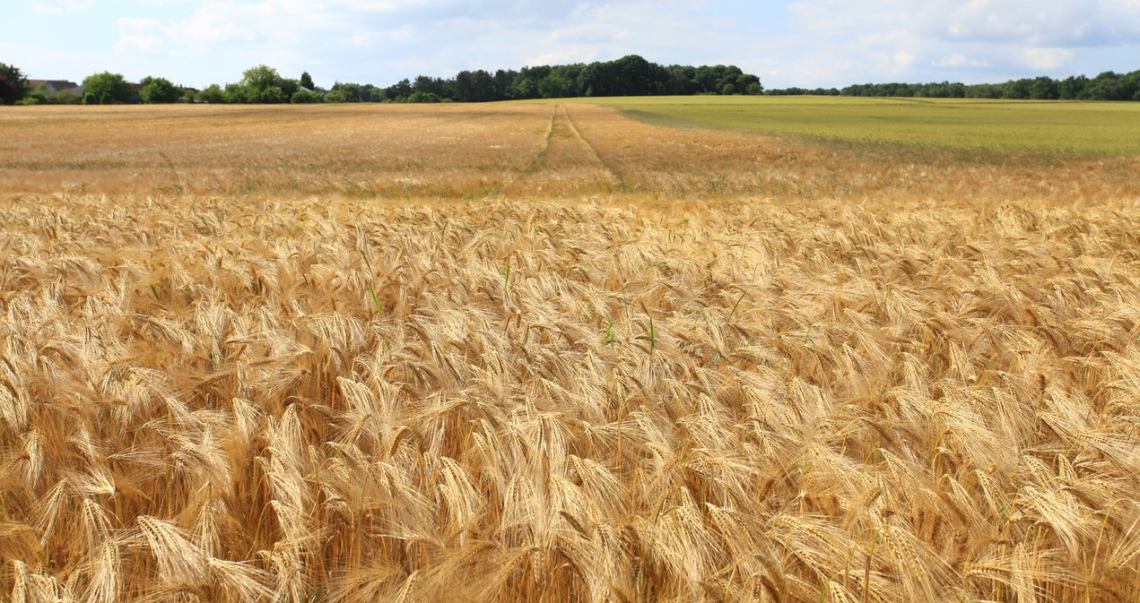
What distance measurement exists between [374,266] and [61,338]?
197cm

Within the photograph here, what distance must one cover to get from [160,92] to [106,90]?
765cm

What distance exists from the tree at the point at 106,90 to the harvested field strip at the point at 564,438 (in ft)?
442

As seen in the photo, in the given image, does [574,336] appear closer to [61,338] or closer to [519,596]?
[519,596]

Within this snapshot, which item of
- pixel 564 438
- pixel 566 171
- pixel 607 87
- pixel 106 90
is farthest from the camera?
pixel 607 87

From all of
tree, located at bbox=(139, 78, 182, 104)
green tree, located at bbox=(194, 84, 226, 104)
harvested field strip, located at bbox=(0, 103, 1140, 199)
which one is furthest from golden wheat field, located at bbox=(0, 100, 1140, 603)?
green tree, located at bbox=(194, 84, 226, 104)

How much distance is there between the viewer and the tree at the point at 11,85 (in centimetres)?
9886

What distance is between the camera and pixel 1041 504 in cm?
Result: 177

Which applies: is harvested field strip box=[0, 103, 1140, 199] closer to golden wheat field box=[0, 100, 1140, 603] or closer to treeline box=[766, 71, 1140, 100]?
golden wheat field box=[0, 100, 1140, 603]

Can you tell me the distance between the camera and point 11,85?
99688mm

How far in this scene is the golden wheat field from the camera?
1.74m

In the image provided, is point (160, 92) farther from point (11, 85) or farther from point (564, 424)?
point (564, 424)

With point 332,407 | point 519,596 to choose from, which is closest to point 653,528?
point 519,596

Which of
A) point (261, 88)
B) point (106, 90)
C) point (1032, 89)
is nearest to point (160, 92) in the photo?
point (106, 90)

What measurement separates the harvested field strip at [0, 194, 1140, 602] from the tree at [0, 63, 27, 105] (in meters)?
123
